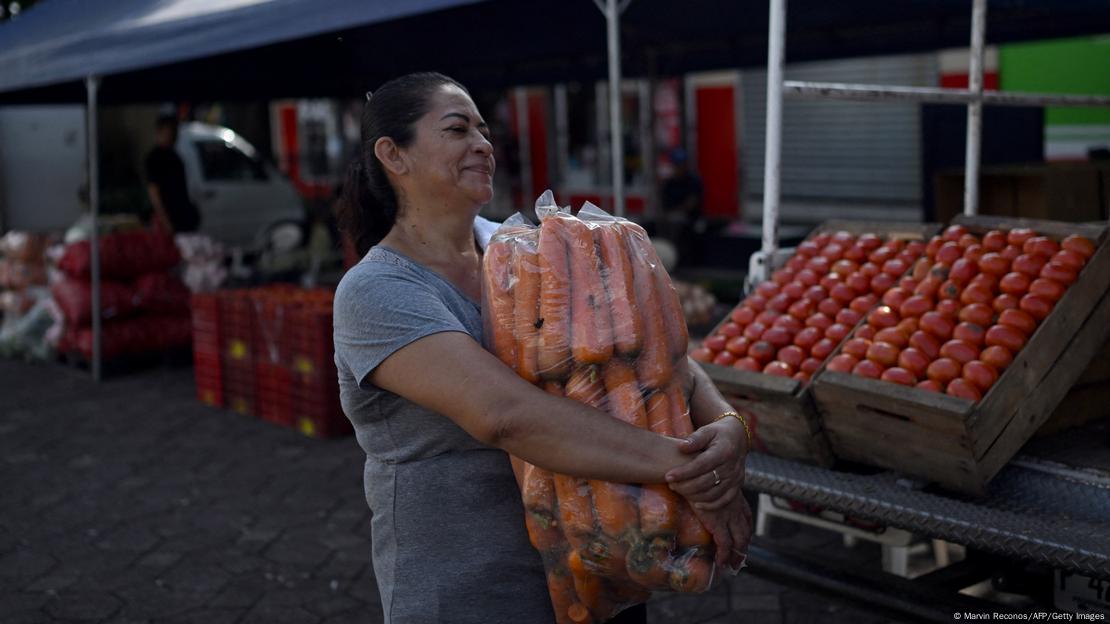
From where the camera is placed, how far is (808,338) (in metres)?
3.29

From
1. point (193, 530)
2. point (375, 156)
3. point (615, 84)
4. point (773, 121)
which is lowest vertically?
point (193, 530)

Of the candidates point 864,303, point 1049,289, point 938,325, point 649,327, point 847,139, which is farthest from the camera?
point 847,139

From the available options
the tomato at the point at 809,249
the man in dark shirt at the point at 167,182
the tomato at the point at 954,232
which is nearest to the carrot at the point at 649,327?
the tomato at the point at 954,232

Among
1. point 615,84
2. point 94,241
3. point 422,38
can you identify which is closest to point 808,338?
point 615,84

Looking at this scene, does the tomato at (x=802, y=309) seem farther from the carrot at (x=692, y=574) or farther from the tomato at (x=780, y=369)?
the carrot at (x=692, y=574)

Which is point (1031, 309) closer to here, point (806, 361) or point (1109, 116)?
point (806, 361)

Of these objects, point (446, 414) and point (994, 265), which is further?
point (994, 265)

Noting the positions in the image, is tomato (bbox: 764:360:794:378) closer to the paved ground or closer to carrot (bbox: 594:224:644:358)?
the paved ground

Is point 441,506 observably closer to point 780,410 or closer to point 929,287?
point 780,410

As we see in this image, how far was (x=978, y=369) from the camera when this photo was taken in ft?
9.17

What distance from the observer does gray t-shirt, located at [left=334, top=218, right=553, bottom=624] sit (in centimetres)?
195

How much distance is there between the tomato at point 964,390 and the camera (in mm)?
2740

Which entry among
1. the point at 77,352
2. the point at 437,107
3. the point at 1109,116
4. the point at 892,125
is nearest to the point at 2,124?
the point at 77,352

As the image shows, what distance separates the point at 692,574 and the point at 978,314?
62.3 inches
